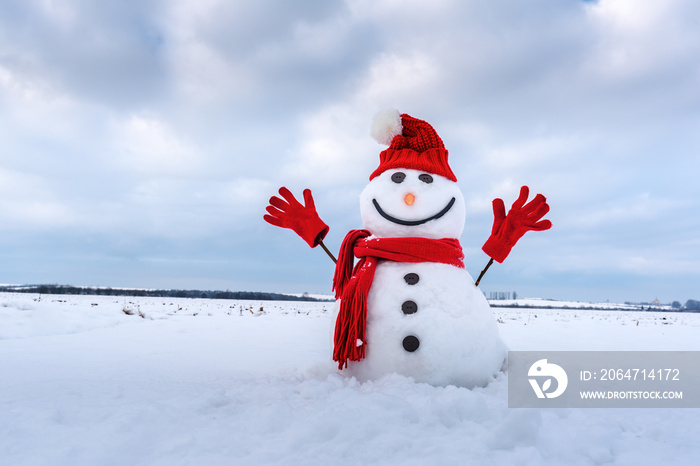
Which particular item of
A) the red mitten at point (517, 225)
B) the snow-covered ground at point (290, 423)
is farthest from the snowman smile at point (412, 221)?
the snow-covered ground at point (290, 423)

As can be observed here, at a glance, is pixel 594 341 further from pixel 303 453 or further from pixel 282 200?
pixel 303 453

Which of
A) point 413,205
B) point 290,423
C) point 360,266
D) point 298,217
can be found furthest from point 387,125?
point 290,423

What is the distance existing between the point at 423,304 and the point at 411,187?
951 millimetres

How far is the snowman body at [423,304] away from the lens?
304cm

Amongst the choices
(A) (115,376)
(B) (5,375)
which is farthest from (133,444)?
(B) (5,375)

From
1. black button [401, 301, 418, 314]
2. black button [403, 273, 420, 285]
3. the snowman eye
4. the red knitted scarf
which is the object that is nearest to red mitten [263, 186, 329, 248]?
the red knitted scarf

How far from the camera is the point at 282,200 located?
392 centimetres

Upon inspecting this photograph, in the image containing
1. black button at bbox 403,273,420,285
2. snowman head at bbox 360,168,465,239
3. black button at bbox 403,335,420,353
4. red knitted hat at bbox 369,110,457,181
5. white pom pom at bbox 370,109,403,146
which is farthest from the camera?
white pom pom at bbox 370,109,403,146

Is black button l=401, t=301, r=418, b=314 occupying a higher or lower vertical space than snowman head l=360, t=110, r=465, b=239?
lower

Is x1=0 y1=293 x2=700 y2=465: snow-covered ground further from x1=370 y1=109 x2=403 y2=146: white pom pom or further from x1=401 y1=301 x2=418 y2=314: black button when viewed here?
x1=370 y1=109 x2=403 y2=146: white pom pom

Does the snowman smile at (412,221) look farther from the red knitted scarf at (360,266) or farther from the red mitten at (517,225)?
the red mitten at (517,225)

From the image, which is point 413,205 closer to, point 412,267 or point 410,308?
point 412,267

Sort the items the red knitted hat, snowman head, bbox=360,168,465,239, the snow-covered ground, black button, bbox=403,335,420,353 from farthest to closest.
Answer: the red knitted hat < snowman head, bbox=360,168,465,239 < black button, bbox=403,335,420,353 < the snow-covered ground

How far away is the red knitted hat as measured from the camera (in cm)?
358
